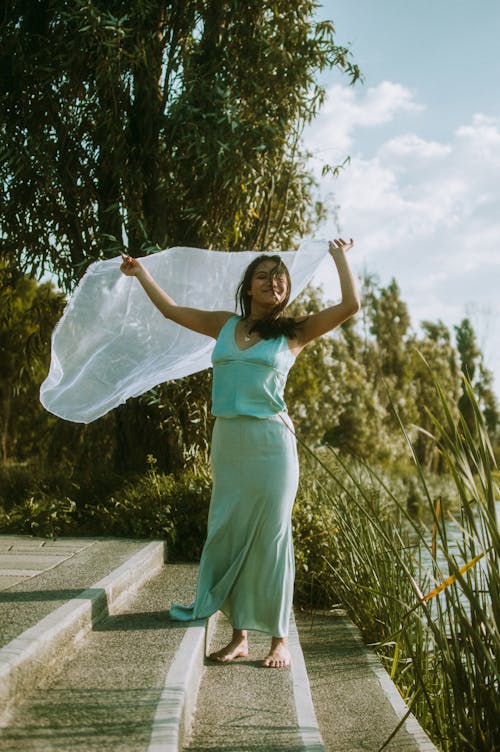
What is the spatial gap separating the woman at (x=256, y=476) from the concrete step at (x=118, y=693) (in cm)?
23

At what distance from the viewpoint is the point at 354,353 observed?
2770 cm

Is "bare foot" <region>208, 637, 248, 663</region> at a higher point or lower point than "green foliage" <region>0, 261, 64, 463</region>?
lower

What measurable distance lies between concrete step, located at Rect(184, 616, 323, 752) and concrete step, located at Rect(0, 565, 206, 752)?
0.08m

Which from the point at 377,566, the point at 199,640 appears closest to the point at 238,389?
the point at 199,640

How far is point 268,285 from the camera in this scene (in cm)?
365

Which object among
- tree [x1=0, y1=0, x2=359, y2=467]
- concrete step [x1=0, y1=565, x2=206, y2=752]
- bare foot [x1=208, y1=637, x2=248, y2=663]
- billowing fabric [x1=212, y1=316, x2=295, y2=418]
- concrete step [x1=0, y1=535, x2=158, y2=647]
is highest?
tree [x1=0, y1=0, x2=359, y2=467]

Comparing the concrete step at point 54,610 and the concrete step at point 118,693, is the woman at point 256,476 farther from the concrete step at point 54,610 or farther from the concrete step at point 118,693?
the concrete step at point 54,610

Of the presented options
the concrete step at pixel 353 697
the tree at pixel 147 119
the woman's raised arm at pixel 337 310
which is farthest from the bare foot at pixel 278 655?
the tree at pixel 147 119

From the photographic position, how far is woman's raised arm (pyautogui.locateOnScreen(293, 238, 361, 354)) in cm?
358

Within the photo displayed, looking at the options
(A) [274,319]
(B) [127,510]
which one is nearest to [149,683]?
(A) [274,319]

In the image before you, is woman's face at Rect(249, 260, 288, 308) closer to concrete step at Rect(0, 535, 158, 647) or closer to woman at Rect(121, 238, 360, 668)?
woman at Rect(121, 238, 360, 668)

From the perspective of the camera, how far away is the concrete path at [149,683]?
94.2 inches

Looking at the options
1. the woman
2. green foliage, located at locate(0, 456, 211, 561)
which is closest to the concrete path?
the woman

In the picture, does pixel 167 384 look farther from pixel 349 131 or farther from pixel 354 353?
pixel 354 353
